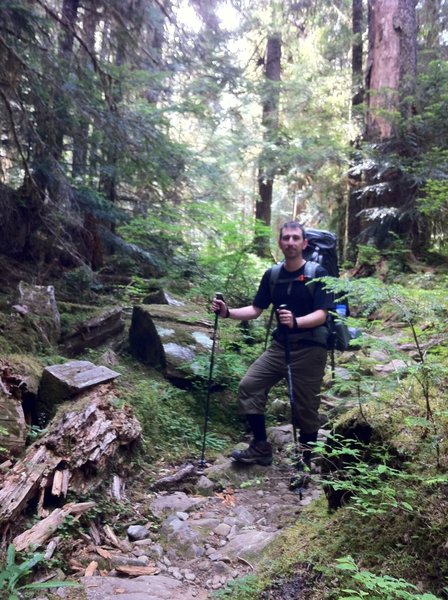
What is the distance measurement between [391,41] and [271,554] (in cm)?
1249

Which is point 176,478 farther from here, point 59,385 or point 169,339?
point 169,339

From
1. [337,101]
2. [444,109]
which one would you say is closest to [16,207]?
[444,109]

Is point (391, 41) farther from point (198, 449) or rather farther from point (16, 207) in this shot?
point (198, 449)

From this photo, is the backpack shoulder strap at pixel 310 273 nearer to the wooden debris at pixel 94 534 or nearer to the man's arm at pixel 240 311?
the man's arm at pixel 240 311

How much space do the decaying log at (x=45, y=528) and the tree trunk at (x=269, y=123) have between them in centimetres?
1010

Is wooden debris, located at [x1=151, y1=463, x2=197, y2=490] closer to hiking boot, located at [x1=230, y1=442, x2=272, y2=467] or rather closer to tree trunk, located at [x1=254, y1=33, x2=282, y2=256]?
hiking boot, located at [x1=230, y1=442, x2=272, y2=467]

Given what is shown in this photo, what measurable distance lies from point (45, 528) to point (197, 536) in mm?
1246

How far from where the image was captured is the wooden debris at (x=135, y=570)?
11.0 feet

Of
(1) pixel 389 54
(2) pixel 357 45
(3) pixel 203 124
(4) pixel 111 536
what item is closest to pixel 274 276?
(4) pixel 111 536

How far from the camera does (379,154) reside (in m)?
11.4

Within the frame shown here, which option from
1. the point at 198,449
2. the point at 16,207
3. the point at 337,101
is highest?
the point at 337,101

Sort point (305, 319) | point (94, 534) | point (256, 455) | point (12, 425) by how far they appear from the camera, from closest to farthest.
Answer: point (94, 534) < point (12, 425) < point (305, 319) < point (256, 455)

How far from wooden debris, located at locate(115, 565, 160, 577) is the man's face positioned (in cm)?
313

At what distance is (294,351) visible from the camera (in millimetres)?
5277
